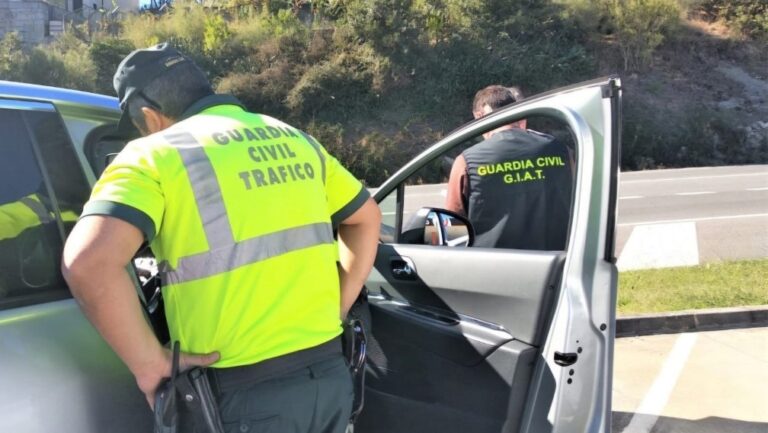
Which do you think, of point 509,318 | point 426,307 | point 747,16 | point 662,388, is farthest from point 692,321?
point 747,16

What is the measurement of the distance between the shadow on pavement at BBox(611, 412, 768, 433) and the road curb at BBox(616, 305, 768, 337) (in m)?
1.35

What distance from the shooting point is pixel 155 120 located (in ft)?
5.89

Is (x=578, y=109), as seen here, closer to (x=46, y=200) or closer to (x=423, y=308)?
(x=423, y=308)

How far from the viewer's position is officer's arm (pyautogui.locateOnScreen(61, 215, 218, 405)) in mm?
1437

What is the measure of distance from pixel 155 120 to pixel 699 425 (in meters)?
3.43

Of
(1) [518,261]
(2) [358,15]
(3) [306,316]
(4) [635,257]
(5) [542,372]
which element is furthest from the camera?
(2) [358,15]

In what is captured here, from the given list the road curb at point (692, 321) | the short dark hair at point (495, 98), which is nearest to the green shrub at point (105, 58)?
the road curb at point (692, 321)

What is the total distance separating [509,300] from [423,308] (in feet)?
1.48

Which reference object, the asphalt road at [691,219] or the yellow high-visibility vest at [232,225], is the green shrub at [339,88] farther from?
the yellow high-visibility vest at [232,225]

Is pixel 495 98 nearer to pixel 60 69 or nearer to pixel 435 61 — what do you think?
pixel 435 61

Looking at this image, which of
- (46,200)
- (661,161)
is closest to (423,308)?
(46,200)

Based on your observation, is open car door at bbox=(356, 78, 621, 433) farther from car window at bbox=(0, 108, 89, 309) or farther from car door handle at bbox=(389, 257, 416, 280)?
car window at bbox=(0, 108, 89, 309)

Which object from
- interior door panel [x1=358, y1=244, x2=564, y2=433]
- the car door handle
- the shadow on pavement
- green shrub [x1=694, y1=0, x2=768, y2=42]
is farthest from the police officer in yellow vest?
green shrub [x1=694, y1=0, x2=768, y2=42]

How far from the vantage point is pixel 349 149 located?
19906 millimetres
